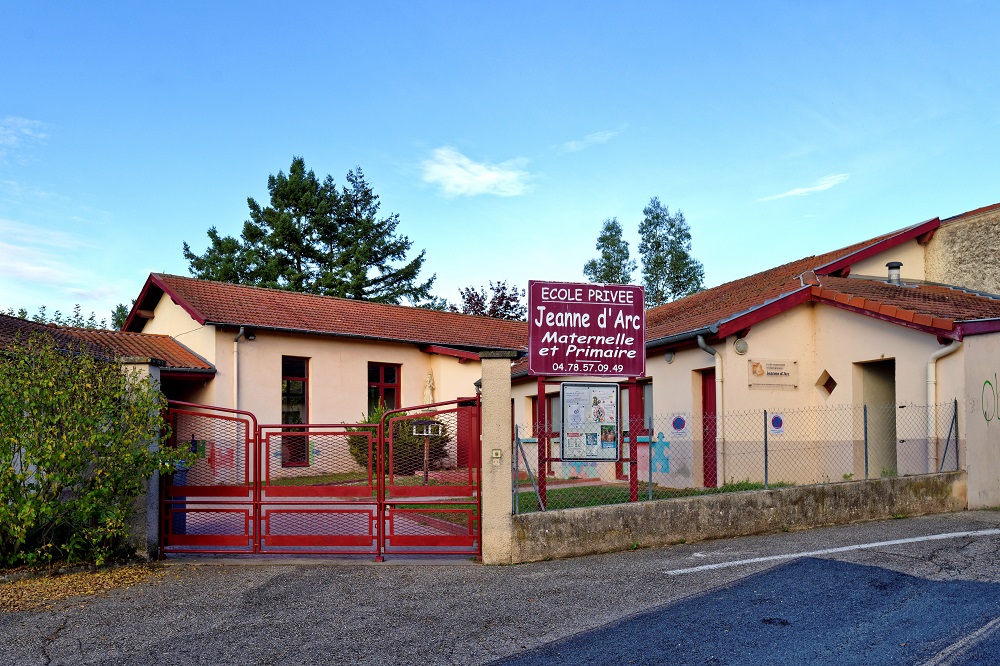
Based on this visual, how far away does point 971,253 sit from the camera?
56.9ft

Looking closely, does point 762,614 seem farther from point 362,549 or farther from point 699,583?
point 362,549

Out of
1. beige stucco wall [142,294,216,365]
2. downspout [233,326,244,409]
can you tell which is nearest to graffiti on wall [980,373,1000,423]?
downspout [233,326,244,409]

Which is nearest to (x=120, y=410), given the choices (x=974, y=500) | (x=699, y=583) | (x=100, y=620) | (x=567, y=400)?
(x=100, y=620)

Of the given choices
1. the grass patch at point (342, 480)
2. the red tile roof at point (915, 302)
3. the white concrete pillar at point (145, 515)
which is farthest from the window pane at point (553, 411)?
the white concrete pillar at point (145, 515)

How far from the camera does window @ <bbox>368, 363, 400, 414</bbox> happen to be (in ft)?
77.9

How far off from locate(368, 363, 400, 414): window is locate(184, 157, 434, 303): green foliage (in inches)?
643

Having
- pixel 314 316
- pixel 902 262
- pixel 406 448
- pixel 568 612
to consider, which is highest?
pixel 902 262

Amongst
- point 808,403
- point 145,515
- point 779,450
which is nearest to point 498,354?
point 145,515

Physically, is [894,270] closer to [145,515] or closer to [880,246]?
[880,246]

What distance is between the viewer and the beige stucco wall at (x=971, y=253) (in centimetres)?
1734

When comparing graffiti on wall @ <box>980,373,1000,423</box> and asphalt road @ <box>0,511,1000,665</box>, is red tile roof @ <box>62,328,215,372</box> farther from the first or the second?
graffiti on wall @ <box>980,373,1000,423</box>

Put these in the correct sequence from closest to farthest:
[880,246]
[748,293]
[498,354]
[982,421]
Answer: [498,354], [982,421], [880,246], [748,293]

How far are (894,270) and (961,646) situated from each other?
12.6 meters

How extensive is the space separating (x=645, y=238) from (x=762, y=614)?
3619cm
